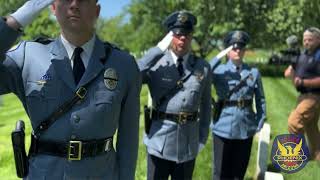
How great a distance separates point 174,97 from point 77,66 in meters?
2.31

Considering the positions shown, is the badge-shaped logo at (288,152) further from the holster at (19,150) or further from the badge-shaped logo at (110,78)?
the holster at (19,150)

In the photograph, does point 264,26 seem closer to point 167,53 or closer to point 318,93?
point 318,93

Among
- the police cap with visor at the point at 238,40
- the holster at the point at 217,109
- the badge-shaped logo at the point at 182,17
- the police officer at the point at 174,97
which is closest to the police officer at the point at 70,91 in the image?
the police officer at the point at 174,97

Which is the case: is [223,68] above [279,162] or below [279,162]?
above

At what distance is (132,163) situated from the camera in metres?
2.99

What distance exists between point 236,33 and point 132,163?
3742mm

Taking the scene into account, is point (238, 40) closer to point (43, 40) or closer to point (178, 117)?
point (178, 117)

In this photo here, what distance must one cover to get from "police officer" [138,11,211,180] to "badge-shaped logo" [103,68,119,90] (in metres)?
2.09

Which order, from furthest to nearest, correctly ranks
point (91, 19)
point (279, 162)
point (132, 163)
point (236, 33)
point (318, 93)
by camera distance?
point (318, 93), point (236, 33), point (279, 162), point (132, 163), point (91, 19)

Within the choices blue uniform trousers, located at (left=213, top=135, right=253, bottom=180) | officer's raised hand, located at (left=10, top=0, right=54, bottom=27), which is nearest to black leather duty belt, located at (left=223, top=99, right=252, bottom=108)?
blue uniform trousers, located at (left=213, top=135, right=253, bottom=180)

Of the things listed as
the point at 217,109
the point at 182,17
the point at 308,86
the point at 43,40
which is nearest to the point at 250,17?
the point at 308,86

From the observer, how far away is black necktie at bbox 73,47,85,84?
2.78 metres

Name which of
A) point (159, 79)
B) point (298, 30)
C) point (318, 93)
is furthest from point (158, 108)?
point (298, 30)

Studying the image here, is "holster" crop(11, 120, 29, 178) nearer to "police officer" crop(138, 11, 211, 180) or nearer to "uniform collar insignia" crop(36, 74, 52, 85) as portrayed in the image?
"uniform collar insignia" crop(36, 74, 52, 85)
